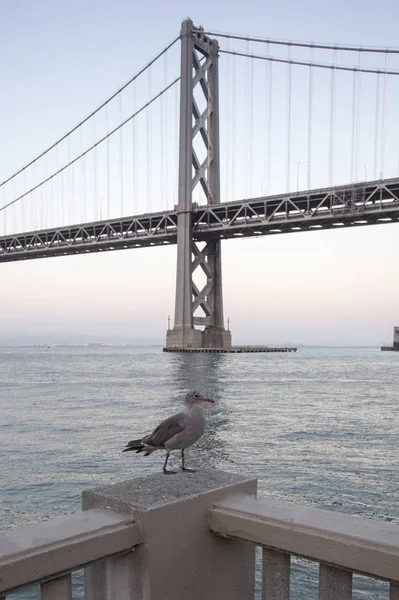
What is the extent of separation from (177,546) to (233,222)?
63532 millimetres

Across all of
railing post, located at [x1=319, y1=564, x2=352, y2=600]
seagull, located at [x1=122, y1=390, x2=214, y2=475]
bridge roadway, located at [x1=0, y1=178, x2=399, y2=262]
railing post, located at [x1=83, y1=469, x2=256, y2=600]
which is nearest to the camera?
railing post, located at [x1=319, y1=564, x2=352, y2=600]

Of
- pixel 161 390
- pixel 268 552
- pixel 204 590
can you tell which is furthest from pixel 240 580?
pixel 161 390

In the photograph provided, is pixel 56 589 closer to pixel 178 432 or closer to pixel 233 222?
pixel 178 432

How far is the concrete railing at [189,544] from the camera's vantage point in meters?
1.65

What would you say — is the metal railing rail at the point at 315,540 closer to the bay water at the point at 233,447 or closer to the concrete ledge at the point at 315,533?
the concrete ledge at the point at 315,533

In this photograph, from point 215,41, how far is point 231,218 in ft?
74.0

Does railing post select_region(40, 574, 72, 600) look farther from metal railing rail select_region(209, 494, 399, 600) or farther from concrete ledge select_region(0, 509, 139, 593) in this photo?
metal railing rail select_region(209, 494, 399, 600)

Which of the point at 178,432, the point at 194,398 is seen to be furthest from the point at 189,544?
the point at 194,398

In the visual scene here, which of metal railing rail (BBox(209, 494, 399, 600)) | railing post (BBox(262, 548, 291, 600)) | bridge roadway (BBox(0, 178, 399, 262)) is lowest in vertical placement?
railing post (BBox(262, 548, 291, 600))

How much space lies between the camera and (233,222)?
64688 mm

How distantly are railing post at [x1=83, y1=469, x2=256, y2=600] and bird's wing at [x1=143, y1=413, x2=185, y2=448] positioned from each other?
0.44m

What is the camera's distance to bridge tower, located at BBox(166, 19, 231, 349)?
63656mm

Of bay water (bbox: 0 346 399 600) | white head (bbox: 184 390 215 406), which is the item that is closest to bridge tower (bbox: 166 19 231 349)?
bay water (bbox: 0 346 399 600)

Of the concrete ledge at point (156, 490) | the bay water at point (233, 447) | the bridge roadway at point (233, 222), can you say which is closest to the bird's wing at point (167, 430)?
the concrete ledge at point (156, 490)
